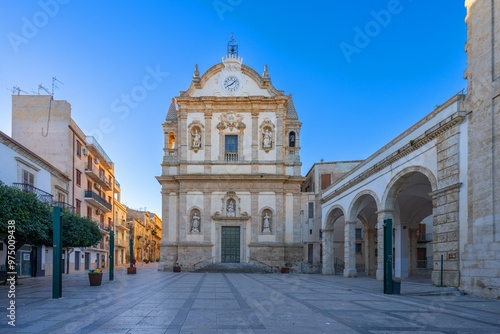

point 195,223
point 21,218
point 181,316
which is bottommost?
point 181,316

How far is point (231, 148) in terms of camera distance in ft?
126

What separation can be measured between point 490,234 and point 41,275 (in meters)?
28.2

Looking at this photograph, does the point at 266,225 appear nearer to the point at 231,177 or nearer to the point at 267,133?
the point at 231,177

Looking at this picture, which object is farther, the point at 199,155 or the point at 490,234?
the point at 199,155

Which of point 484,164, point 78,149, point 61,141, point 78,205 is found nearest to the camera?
point 484,164

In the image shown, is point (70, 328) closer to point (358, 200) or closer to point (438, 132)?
point (438, 132)

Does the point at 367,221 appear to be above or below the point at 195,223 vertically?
above

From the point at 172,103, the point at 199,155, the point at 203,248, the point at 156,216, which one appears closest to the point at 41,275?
the point at 203,248

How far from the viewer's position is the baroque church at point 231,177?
3691cm

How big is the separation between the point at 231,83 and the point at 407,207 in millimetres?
18621

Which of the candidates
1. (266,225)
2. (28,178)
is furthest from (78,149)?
(266,225)

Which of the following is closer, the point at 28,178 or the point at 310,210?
the point at 28,178

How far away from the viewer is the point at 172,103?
42.0m

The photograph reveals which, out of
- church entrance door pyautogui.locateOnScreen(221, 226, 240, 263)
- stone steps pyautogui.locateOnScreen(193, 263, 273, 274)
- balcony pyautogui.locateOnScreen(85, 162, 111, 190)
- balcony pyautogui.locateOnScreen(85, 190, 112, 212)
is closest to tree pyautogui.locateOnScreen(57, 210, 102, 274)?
stone steps pyautogui.locateOnScreen(193, 263, 273, 274)
